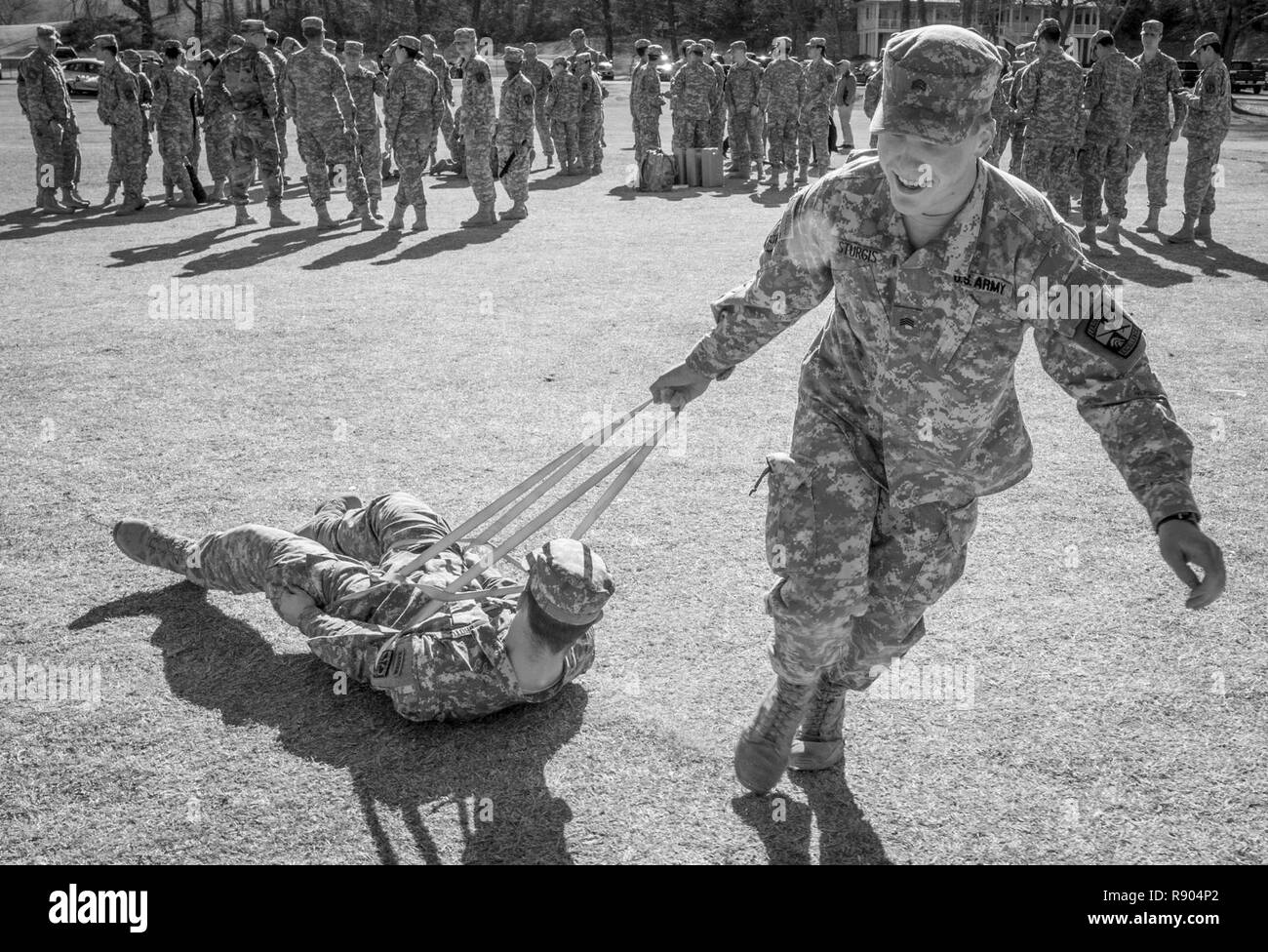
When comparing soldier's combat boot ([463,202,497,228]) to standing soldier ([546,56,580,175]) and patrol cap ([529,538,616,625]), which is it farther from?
patrol cap ([529,538,616,625])

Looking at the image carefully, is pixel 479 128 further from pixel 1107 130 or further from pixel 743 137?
pixel 1107 130

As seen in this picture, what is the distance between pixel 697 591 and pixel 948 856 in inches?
67.1

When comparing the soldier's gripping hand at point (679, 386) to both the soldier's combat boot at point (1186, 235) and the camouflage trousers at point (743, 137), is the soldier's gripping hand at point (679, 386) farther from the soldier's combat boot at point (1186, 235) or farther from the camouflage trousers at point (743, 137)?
the camouflage trousers at point (743, 137)

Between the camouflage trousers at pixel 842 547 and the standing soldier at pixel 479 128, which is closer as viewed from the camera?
the camouflage trousers at pixel 842 547

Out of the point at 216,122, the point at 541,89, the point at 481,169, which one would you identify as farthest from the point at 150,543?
the point at 541,89

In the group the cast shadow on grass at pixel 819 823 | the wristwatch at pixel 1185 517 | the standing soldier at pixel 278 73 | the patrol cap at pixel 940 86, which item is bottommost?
the cast shadow on grass at pixel 819 823

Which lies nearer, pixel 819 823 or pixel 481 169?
pixel 819 823

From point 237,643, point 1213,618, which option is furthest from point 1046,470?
point 237,643

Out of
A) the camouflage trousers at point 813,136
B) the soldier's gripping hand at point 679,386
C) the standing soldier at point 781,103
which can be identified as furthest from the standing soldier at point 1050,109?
the soldier's gripping hand at point 679,386

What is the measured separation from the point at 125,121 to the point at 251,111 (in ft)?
7.70

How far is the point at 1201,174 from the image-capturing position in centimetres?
1270

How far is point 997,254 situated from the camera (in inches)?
104

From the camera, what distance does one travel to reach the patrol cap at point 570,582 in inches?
111
